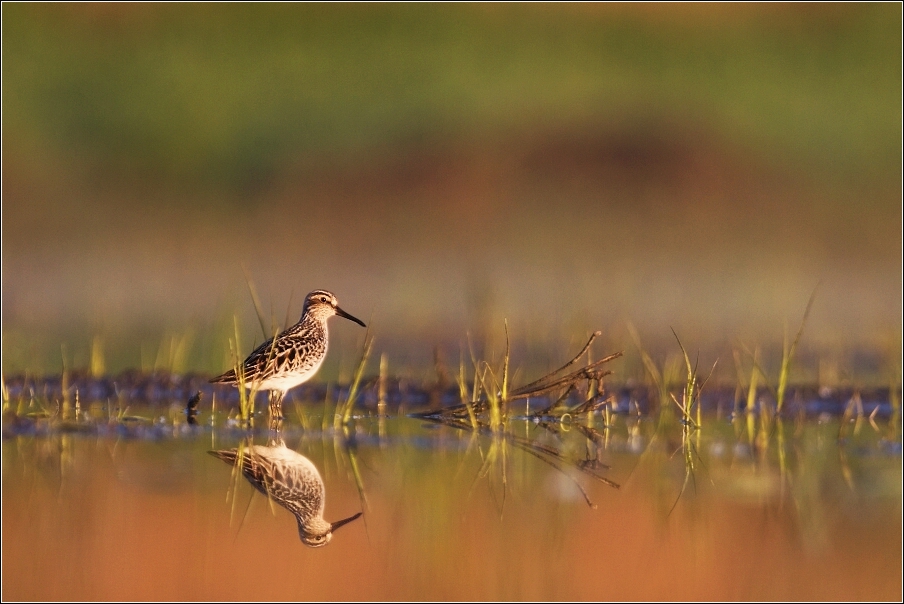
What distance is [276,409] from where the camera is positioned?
9.64 meters

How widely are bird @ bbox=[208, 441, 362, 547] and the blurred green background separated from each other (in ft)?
19.4

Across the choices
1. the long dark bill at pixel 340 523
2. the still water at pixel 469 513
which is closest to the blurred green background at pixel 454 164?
the still water at pixel 469 513

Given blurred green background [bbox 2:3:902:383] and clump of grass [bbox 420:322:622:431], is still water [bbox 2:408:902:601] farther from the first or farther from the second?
blurred green background [bbox 2:3:902:383]

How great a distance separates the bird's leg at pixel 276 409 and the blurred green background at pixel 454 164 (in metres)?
4.17

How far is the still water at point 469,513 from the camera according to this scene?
20.2ft

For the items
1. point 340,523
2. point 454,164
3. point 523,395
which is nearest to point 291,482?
point 340,523

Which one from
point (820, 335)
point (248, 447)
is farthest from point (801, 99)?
point (248, 447)

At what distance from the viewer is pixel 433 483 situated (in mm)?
7676

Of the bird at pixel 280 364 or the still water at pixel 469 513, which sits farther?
the bird at pixel 280 364

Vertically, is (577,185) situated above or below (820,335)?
above

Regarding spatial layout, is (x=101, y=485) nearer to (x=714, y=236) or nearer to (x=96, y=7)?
(x=714, y=236)

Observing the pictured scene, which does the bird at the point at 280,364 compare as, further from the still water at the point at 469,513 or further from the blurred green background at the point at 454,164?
the blurred green background at the point at 454,164

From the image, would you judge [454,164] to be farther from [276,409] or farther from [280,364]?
[276,409]

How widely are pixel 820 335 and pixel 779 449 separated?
5.73m
